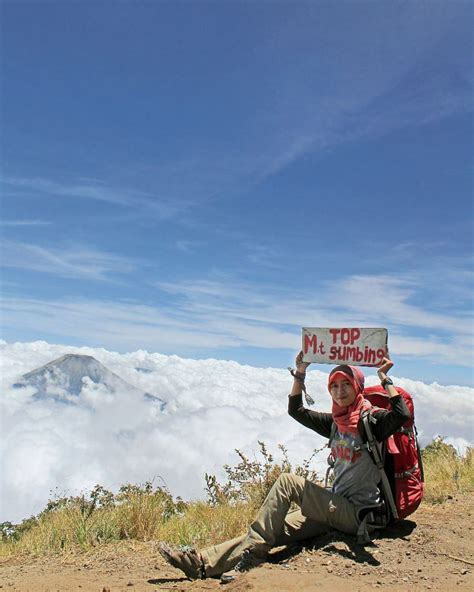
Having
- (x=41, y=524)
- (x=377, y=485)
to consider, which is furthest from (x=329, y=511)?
(x=41, y=524)

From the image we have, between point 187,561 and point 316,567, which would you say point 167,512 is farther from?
point 316,567

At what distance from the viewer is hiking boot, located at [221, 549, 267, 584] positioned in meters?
4.52

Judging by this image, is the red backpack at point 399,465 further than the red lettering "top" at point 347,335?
No

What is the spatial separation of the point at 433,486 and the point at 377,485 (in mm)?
3271

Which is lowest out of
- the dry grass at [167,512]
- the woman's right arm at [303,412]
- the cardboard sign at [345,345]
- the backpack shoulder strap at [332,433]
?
the dry grass at [167,512]

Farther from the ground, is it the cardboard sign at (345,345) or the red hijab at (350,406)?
the cardboard sign at (345,345)

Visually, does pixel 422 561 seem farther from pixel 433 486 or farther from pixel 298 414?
pixel 433 486

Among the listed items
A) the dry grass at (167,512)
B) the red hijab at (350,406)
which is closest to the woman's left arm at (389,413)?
the red hijab at (350,406)

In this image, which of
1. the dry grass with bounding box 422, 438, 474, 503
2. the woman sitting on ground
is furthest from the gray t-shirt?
the dry grass with bounding box 422, 438, 474, 503

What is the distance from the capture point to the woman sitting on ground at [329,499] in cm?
475

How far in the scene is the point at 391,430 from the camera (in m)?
4.79

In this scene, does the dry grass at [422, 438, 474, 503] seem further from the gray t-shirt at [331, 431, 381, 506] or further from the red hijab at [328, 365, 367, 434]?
the red hijab at [328, 365, 367, 434]

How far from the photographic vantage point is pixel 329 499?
4.89 metres

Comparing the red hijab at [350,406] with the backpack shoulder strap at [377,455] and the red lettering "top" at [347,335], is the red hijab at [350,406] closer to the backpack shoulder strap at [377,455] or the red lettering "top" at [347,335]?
the backpack shoulder strap at [377,455]
